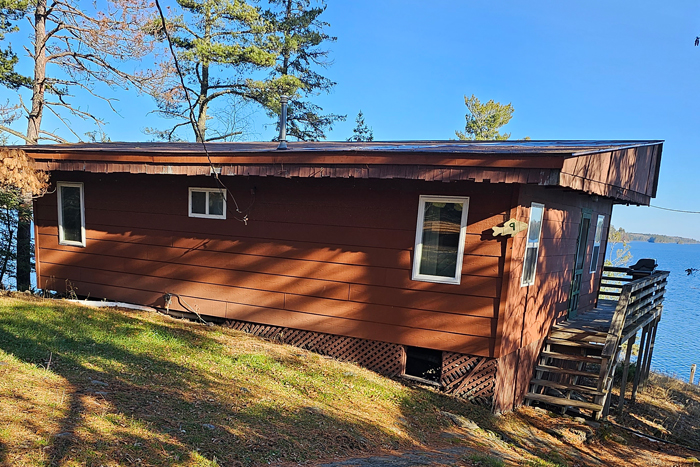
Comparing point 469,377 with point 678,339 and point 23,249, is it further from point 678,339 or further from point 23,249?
point 678,339

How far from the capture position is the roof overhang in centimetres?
536

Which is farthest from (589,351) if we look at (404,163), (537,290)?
(404,163)

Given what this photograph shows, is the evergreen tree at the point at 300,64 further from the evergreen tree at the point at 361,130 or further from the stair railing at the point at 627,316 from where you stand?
the stair railing at the point at 627,316

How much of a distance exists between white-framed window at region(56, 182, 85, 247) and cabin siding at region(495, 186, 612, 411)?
8160 mm

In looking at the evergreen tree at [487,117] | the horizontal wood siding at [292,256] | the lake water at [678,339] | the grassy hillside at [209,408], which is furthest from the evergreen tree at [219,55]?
the lake water at [678,339]

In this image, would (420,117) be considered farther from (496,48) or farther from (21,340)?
(21,340)

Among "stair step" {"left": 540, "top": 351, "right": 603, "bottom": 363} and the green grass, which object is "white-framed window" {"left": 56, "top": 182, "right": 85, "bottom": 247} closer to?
the green grass

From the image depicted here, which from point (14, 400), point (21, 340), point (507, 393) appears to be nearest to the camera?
point (14, 400)

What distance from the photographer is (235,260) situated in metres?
7.86

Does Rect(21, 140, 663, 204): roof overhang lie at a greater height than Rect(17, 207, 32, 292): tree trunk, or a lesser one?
greater

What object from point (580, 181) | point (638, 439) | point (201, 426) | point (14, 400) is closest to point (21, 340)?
point (14, 400)

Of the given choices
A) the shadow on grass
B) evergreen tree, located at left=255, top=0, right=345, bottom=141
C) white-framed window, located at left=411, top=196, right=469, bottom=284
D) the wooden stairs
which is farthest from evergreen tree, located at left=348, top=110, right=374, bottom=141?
the shadow on grass

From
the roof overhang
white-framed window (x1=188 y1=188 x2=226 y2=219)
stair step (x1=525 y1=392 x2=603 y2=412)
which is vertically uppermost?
the roof overhang

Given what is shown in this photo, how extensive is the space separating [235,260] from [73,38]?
1038 centimetres
